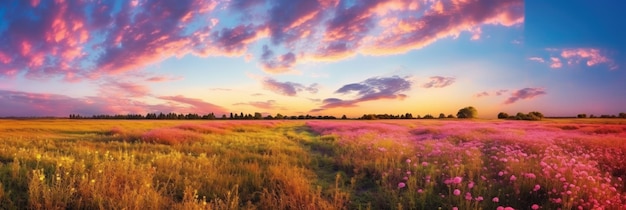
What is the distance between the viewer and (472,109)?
72625mm

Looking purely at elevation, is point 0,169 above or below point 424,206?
above

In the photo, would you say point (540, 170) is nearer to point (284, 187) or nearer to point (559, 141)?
point (284, 187)

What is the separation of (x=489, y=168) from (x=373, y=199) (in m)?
3.67

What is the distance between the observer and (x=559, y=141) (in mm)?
12742

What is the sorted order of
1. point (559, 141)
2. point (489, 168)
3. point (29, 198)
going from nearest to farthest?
point (29, 198) → point (489, 168) → point (559, 141)

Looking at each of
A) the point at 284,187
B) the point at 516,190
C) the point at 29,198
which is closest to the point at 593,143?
the point at 516,190

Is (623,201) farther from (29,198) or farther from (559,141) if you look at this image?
(29,198)

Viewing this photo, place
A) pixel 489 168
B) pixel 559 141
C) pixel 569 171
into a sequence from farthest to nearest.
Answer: pixel 559 141 < pixel 489 168 < pixel 569 171

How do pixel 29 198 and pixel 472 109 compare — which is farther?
pixel 472 109

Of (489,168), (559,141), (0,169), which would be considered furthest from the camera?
(559,141)

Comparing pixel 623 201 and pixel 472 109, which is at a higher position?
pixel 472 109

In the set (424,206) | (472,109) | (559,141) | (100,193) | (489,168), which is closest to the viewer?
(100,193)

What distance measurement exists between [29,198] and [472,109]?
7772 cm

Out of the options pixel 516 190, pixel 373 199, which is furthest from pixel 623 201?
pixel 373 199
